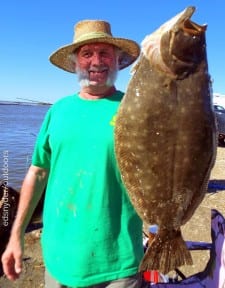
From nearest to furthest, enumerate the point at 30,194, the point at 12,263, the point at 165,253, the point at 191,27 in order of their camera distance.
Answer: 1. the point at 191,27
2. the point at 165,253
3. the point at 12,263
4. the point at 30,194

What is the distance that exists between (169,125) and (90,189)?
948mm

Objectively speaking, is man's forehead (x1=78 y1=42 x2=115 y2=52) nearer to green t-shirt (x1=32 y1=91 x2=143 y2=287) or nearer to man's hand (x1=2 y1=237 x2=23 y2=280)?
green t-shirt (x1=32 y1=91 x2=143 y2=287)

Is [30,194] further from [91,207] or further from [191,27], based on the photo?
[191,27]

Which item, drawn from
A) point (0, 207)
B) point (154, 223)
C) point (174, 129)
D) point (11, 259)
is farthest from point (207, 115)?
point (0, 207)

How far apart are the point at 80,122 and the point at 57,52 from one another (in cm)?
71

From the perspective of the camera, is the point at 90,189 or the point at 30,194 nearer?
the point at 90,189

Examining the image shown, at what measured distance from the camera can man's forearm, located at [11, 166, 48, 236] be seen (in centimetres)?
337

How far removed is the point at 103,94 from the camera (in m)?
3.07

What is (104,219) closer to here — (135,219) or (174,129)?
(135,219)

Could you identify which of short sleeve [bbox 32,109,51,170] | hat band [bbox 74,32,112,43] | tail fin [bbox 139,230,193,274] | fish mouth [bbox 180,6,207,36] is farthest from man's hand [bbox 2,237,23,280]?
fish mouth [bbox 180,6,207,36]

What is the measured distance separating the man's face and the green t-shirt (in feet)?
0.44

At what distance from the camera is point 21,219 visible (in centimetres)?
337

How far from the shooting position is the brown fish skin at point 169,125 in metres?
2.21

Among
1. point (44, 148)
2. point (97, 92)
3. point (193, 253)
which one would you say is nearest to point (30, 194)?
point (44, 148)
